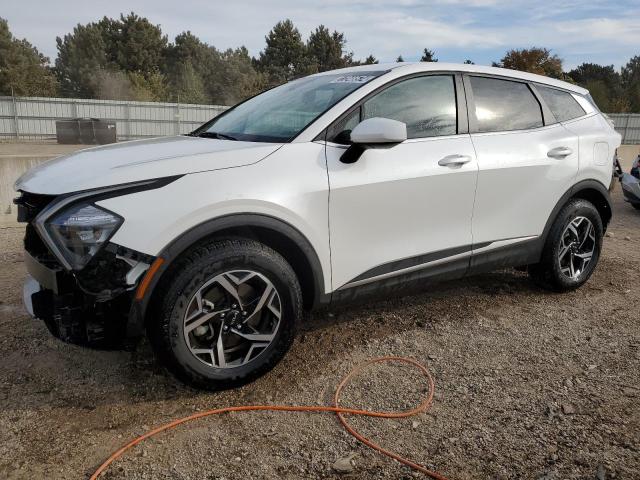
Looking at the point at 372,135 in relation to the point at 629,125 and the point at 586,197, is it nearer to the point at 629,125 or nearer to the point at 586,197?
the point at 586,197

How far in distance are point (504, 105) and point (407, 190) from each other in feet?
4.17

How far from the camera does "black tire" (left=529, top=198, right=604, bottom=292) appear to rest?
4.14m

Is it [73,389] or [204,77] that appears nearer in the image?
[73,389]

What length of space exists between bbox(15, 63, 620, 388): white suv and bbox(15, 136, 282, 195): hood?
0.01 metres

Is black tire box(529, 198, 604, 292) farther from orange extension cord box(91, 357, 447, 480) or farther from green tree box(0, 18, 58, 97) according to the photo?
green tree box(0, 18, 58, 97)

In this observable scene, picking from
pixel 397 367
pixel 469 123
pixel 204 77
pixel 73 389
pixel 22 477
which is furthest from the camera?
pixel 204 77

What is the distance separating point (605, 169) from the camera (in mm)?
4383

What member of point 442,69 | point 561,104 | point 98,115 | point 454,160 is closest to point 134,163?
point 454,160

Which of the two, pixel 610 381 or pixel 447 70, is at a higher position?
pixel 447 70

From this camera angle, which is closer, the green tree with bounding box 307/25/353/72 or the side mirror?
the side mirror

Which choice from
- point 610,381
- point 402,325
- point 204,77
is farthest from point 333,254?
point 204,77

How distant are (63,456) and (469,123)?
3.00 meters

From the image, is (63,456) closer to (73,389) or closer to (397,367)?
(73,389)

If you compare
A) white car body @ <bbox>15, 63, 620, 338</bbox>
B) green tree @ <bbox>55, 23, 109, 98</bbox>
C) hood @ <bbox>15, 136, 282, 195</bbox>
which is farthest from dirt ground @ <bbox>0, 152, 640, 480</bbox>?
green tree @ <bbox>55, 23, 109, 98</bbox>
